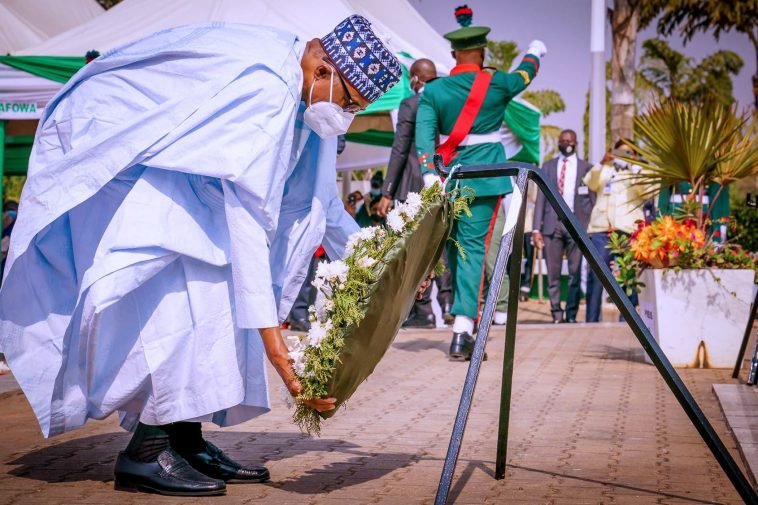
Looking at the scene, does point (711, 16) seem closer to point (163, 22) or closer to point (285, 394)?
point (163, 22)

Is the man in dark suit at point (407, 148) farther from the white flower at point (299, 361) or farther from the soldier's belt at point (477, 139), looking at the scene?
the white flower at point (299, 361)

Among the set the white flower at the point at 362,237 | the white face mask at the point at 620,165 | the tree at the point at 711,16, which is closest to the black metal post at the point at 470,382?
the white flower at the point at 362,237

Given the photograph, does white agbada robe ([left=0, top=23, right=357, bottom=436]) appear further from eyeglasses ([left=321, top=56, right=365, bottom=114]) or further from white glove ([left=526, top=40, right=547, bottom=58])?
white glove ([left=526, top=40, right=547, bottom=58])

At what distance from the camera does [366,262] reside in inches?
151

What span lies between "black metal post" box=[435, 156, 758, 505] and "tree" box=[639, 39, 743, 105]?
4937cm

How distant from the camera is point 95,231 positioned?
14.2 feet

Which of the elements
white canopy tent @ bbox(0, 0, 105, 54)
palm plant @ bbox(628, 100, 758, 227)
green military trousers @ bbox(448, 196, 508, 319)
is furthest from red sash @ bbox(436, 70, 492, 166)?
white canopy tent @ bbox(0, 0, 105, 54)

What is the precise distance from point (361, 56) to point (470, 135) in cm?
493

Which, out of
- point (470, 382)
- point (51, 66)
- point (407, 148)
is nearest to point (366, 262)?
point (470, 382)

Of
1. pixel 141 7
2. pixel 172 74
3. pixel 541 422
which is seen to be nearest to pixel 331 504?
pixel 172 74

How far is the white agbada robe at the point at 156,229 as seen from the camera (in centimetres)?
399

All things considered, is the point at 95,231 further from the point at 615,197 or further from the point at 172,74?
the point at 615,197

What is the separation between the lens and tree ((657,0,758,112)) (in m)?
36.3

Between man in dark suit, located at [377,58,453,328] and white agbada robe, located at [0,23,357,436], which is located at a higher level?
man in dark suit, located at [377,58,453,328]
